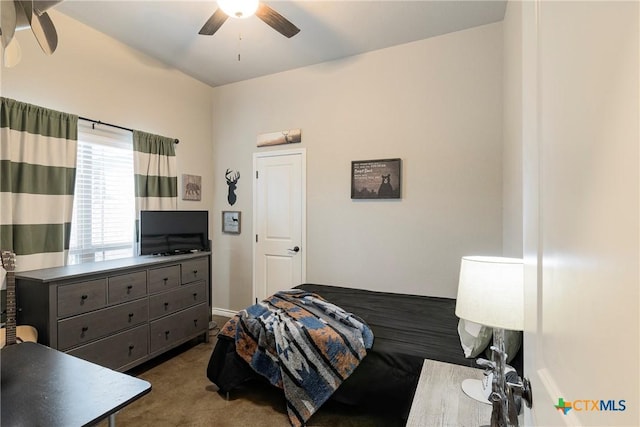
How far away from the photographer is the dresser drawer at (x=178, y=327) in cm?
287

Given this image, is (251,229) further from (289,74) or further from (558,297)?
(558,297)

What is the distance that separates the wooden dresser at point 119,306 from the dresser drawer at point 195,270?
10mm

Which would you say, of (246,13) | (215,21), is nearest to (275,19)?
(246,13)

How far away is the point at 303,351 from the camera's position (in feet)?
6.89

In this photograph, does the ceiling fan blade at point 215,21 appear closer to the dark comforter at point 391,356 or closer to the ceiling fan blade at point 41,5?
the ceiling fan blade at point 41,5

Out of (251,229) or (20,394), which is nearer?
(20,394)

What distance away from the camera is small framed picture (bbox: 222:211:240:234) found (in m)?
4.28

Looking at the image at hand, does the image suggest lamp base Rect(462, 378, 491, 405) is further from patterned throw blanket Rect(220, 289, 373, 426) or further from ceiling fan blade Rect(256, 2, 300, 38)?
ceiling fan blade Rect(256, 2, 300, 38)

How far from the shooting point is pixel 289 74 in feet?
12.9

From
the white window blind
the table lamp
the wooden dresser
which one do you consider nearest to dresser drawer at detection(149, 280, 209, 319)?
the wooden dresser

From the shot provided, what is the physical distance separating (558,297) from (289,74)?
390 centimetres

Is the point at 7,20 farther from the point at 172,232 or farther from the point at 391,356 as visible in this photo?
the point at 172,232

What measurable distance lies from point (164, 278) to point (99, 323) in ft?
2.07

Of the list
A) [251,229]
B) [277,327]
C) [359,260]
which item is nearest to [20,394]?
[277,327]
